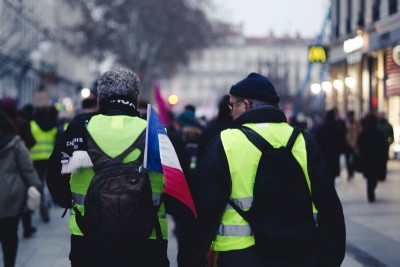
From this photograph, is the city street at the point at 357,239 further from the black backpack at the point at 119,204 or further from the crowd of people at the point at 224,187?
the black backpack at the point at 119,204

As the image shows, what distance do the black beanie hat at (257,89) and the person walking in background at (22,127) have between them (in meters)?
6.23

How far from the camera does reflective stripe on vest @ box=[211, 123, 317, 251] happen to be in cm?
418

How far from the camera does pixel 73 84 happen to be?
85688 mm

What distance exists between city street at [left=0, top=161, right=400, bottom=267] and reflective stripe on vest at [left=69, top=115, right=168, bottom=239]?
4563 mm

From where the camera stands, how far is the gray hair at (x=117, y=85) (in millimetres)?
4523

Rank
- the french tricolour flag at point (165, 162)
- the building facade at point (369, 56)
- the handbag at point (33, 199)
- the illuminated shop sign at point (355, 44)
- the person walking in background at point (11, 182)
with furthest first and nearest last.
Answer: the building facade at point (369, 56), the illuminated shop sign at point (355, 44), the person walking in background at point (11, 182), the handbag at point (33, 199), the french tricolour flag at point (165, 162)

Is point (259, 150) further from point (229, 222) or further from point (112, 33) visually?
point (112, 33)

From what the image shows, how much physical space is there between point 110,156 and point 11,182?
3.91 meters

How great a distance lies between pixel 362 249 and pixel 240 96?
217 inches

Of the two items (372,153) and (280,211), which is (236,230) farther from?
(372,153)

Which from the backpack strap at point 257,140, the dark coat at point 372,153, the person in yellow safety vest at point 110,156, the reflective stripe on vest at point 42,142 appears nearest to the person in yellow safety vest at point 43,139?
the reflective stripe on vest at point 42,142

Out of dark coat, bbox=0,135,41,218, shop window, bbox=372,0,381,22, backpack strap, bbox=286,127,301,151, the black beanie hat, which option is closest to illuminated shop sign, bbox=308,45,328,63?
shop window, bbox=372,0,381,22

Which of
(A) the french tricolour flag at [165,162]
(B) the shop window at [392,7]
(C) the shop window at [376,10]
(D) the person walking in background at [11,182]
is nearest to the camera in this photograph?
(A) the french tricolour flag at [165,162]

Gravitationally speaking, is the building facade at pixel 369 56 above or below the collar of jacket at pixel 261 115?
above
